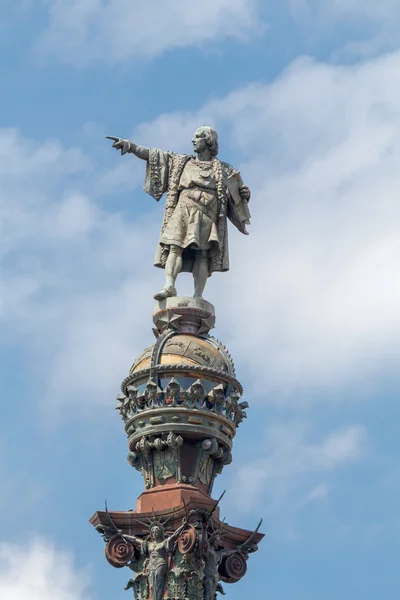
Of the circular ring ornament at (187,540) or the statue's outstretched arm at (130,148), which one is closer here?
the circular ring ornament at (187,540)

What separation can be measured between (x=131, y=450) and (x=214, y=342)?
3300mm

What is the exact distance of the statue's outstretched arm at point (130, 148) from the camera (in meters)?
37.8

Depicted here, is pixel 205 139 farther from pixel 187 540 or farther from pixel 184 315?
pixel 187 540

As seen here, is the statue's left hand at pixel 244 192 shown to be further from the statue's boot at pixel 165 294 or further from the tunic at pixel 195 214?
the statue's boot at pixel 165 294

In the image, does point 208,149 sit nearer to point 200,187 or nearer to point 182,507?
point 200,187

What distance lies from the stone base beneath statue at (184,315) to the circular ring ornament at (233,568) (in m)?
5.44

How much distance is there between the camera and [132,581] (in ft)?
110

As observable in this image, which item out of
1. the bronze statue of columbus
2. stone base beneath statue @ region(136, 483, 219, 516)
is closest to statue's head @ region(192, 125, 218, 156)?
the bronze statue of columbus

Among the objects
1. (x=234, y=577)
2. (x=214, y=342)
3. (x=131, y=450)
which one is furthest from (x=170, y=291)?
(x=234, y=577)

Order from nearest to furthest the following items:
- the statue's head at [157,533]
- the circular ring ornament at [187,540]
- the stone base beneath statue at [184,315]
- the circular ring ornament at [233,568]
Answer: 1. the circular ring ornament at [187,540]
2. the statue's head at [157,533]
3. the circular ring ornament at [233,568]
4. the stone base beneath statue at [184,315]

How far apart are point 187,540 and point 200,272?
24.8 feet

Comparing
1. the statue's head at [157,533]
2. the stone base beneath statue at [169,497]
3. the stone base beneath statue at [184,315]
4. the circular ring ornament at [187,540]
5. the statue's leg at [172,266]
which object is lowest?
the circular ring ornament at [187,540]

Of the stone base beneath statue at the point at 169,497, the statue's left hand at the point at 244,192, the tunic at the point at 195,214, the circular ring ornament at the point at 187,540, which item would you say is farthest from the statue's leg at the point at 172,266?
the circular ring ornament at the point at 187,540

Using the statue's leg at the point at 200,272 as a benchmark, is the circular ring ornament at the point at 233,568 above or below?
below
